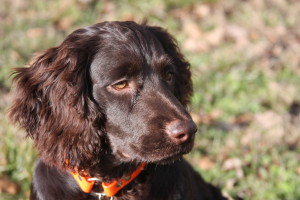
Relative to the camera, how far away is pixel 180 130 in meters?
2.92

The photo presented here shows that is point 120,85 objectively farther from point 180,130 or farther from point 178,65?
point 178,65

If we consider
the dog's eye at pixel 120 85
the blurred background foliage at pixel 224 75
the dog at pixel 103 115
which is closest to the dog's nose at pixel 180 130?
the dog at pixel 103 115

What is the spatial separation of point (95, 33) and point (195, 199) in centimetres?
142

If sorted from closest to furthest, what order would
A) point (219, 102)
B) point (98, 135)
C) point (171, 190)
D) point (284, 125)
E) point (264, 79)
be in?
point (98, 135) < point (171, 190) < point (284, 125) < point (219, 102) < point (264, 79)

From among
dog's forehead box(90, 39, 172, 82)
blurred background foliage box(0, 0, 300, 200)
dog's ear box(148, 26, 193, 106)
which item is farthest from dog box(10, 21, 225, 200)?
blurred background foliage box(0, 0, 300, 200)

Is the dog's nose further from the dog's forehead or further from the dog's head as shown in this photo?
the dog's forehead

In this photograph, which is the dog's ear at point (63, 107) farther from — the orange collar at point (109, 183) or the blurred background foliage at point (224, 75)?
the blurred background foliage at point (224, 75)

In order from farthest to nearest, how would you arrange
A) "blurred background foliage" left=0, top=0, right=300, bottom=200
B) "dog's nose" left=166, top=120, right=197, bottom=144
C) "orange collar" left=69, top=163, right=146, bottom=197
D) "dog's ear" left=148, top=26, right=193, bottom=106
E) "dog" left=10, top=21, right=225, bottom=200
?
1. "blurred background foliage" left=0, top=0, right=300, bottom=200
2. "dog's ear" left=148, top=26, right=193, bottom=106
3. "orange collar" left=69, top=163, right=146, bottom=197
4. "dog" left=10, top=21, right=225, bottom=200
5. "dog's nose" left=166, top=120, right=197, bottom=144

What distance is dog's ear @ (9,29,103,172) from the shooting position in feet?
10.3

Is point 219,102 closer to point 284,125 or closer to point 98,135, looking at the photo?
point 284,125

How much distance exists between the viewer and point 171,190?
342 centimetres

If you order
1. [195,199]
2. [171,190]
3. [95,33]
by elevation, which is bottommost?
[195,199]

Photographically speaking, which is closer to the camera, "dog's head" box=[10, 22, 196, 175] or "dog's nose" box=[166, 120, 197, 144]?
"dog's nose" box=[166, 120, 197, 144]

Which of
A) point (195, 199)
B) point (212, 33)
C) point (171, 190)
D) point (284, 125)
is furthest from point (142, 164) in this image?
point (212, 33)
